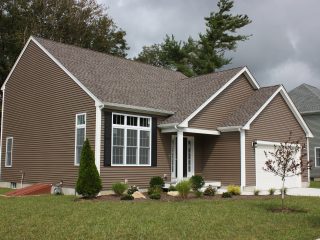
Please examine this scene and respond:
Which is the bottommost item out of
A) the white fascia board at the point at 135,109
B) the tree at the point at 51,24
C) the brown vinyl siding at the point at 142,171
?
the brown vinyl siding at the point at 142,171

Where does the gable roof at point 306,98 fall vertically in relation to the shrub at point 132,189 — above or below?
above

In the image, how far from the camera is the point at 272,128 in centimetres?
2303

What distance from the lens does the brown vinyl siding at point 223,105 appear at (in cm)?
2104

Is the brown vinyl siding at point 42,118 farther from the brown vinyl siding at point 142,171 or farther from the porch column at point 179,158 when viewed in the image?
the porch column at point 179,158

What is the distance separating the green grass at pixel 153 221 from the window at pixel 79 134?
4.31 m

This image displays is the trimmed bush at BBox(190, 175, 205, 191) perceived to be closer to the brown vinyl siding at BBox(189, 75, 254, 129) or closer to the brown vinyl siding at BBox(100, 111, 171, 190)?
the brown vinyl siding at BBox(100, 111, 171, 190)

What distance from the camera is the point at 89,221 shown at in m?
10.6

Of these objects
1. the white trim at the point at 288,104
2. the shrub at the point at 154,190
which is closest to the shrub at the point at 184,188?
the shrub at the point at 154,190

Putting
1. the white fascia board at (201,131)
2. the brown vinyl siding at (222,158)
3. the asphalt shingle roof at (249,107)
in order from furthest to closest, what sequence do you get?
the asphalt shingle roof at (249,107), the brown vinyl siding at (222,158), the white fascia board at (201,131)

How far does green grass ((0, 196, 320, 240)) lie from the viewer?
9.22 meters

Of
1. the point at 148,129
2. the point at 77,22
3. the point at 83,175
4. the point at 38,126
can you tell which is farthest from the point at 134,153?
the point at 77,22

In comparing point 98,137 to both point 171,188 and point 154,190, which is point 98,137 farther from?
point 171,188

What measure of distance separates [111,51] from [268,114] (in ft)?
74.6

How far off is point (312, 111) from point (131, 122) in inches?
887
